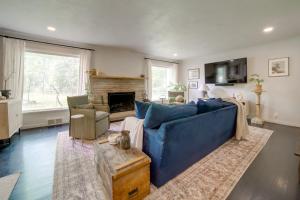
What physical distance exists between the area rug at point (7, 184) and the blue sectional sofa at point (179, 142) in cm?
155

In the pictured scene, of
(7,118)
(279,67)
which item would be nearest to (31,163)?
(7,118)

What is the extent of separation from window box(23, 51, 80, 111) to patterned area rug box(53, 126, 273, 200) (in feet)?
6.90

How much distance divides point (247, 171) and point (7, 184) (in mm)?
3007

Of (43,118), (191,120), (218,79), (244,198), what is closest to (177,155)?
(191,120)

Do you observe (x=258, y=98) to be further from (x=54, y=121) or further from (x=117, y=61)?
(x=54, y=121)

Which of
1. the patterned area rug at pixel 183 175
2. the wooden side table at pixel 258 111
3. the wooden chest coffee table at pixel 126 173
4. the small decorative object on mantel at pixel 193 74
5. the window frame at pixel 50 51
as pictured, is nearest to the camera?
the wooden chest coffee table at pixel 126 173

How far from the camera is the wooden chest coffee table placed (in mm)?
1328

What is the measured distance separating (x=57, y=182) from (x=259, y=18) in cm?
431

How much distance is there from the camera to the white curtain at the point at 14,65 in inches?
138

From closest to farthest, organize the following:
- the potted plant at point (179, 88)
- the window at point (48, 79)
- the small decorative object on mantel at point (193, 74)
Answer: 1. the window at point (48, 79)
2. the small decorative object on mantel at point (193, 74)
3. the potted plant at point (179, 88)

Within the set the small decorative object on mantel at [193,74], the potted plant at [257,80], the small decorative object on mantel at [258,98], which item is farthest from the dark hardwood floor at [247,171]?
the small decorative object on mantel at [193,74]

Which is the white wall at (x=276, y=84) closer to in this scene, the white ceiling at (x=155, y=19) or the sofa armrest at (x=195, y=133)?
the white ceiling at (x=155, y=19)

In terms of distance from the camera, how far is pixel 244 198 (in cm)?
152

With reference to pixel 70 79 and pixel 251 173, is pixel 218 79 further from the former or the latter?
pixel 70 79
